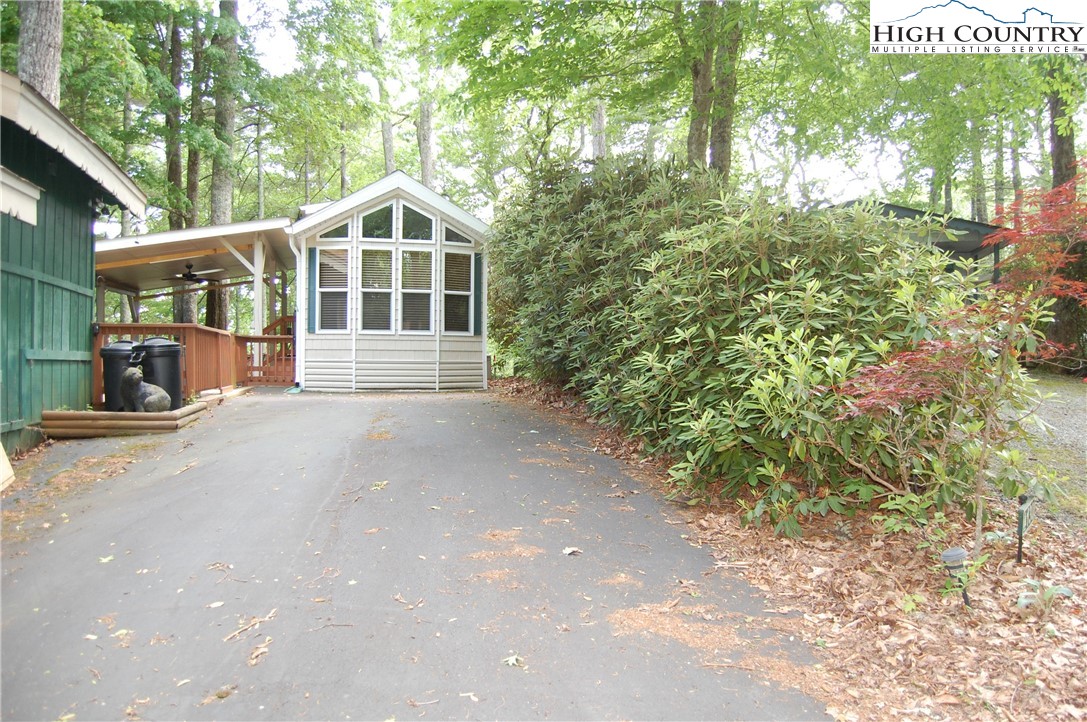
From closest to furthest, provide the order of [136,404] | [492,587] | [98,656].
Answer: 1. [98,656]
2. [492,587]
3. [136,404]

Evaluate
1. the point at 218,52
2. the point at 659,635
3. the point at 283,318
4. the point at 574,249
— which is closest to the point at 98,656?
the point at 659,635

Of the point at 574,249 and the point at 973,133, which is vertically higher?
the point at 973,133

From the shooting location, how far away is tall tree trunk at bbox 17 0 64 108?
7543mm

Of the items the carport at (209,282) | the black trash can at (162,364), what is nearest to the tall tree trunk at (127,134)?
the carport at (209,282)

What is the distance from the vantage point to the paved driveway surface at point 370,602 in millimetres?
2410

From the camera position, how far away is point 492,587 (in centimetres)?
326

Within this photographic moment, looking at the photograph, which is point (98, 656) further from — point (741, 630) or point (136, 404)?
point (136, 404)

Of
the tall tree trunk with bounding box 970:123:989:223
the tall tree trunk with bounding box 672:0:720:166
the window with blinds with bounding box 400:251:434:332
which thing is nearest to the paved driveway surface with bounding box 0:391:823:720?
the tall tree trunk with bounding box 672:0:720:166

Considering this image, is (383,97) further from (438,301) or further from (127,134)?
(438,301)

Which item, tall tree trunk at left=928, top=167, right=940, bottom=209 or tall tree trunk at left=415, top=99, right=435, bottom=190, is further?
tall tree trunk at left=415, top=99, right=435, bottom=190

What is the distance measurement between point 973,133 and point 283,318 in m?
14.2

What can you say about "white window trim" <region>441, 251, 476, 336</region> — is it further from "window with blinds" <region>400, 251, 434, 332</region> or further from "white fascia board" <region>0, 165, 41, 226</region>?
"white fascia board" <region>0, 165, 41, 226</region>

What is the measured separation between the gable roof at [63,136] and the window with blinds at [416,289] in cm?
437

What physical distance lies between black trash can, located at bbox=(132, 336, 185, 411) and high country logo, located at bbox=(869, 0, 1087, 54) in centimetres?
863
